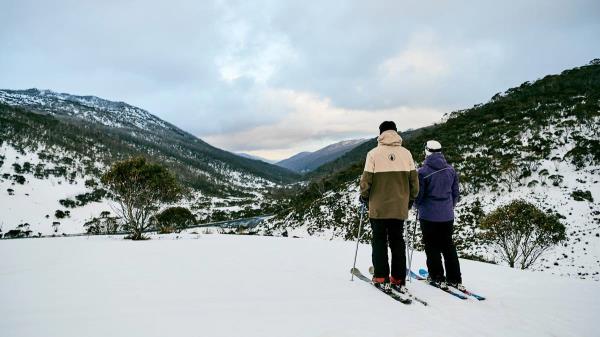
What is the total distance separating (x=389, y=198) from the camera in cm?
418

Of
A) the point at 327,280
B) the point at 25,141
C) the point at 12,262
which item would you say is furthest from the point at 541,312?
the point at 25,141

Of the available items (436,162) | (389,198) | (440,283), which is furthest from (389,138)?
(440,283)

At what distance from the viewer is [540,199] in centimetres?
2453

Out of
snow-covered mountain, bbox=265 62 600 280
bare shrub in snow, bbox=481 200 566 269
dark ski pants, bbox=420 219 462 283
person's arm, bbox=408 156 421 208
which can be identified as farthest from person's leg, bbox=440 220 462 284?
snow-covered mountain, bbox=265 62 600 280

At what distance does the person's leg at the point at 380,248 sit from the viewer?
14.0 feet

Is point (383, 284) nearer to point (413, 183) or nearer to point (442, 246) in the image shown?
point (442, 246)

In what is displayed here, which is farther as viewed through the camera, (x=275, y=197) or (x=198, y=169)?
(x=198, y=169)

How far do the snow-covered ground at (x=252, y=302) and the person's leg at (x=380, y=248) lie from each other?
299 millimetres

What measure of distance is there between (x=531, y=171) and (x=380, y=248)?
3093cm

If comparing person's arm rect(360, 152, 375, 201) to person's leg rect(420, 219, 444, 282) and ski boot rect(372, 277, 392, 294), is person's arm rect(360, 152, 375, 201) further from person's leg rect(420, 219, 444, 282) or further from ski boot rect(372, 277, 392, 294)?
ski boot rect(372, 277, 392, 294)

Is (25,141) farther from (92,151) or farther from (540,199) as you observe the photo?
(540,199)

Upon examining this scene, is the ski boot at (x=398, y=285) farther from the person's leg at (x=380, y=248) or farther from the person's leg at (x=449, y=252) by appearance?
the person's leg at (x=449, y=252)

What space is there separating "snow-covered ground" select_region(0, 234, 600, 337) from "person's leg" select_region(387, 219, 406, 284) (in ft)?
1.28

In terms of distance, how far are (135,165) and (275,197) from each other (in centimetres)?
12054
